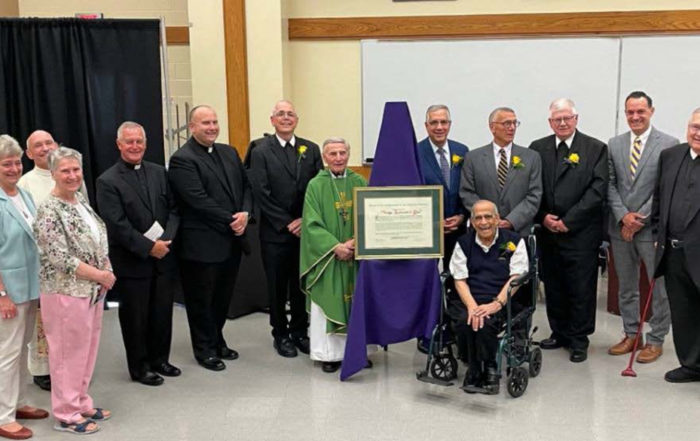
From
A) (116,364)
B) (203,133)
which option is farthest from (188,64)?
(116,364)

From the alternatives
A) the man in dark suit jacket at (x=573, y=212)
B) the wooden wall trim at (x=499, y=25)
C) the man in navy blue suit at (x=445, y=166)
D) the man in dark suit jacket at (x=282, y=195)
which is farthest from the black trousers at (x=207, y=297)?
the wooden wall trim at (x=499, y=25)

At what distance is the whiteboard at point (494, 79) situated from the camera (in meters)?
6.38

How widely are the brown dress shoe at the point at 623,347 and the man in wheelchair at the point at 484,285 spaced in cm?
99

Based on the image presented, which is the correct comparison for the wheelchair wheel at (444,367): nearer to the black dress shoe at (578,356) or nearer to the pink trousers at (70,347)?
the black dress shoe at (578,356)

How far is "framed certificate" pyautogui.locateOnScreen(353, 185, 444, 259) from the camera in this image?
3.87 meters

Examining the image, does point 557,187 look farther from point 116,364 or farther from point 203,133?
point 116,364

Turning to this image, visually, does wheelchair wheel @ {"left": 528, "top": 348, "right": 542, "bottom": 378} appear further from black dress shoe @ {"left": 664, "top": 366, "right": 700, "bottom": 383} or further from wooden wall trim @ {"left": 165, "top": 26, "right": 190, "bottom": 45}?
wooden wall trim @ {"left": 165, "top": 26, "right": 190, "bottom": 45}

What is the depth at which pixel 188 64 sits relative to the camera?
6672 millimetres

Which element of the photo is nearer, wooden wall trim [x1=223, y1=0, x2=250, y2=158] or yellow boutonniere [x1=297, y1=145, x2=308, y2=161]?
yellow boutonniere [x1=297, y1=145, x2=308, y2=161]

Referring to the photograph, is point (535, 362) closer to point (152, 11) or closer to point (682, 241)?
point (682, 241)

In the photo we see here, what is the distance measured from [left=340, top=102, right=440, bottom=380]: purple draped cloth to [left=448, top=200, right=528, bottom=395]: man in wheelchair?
0.81 feet

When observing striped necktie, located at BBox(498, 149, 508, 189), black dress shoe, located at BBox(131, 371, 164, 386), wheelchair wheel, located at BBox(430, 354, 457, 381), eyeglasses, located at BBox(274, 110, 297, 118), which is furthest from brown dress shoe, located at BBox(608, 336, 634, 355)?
black dress shoe, located at BBox(131, 371, 164, 386)

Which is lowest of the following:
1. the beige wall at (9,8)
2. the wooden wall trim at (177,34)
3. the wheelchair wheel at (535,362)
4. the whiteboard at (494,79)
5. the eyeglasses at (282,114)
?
the wheelchair wheel at (535,362)

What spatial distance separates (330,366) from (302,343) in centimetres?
41
